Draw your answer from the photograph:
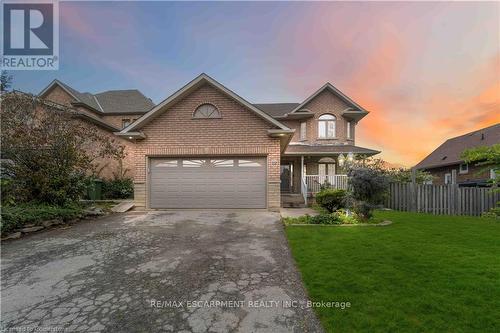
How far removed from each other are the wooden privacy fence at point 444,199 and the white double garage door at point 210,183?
698 cm

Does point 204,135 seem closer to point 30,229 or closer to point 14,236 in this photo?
point 30,229

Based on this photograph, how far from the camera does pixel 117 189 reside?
14500 millimetres

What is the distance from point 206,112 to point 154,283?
26.9 ft

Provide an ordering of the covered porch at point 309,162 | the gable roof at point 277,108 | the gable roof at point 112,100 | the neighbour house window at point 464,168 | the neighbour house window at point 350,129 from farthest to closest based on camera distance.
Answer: the gable roof at point 112,100
the gable roof at point 277,108
the neighbour house window at point 464,168
the neighbour house window at point 350,129
the covered porch at point 309,162

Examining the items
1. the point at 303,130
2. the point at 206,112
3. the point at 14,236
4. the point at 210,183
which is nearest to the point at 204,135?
the point at 206,112

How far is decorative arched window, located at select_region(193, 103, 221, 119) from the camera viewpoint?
10.5 meters

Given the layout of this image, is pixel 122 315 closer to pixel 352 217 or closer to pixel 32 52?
pixel 352 217

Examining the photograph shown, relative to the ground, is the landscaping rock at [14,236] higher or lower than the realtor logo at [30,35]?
lower

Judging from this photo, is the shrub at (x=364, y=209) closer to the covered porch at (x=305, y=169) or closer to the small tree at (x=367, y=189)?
the small tree at (x=367, y=189)

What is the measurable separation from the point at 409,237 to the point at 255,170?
20.0 feet

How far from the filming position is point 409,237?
5973mm

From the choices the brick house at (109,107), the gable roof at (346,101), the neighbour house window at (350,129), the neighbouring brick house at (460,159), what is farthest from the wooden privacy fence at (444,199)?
the brick house at (109,107)

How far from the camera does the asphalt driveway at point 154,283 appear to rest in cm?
272

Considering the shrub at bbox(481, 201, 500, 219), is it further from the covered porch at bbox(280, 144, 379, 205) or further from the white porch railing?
the covered porch at bbox(280, 144, 379, 205)
